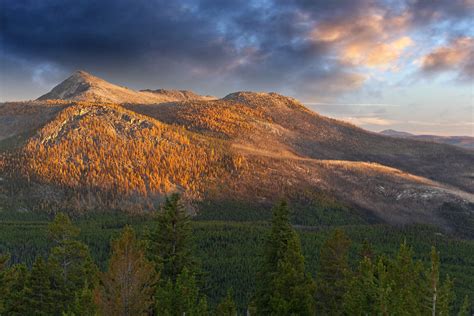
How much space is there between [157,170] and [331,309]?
476 feet

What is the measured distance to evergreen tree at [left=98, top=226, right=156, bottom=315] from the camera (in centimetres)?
2542

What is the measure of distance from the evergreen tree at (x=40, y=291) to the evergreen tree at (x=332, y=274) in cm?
2441

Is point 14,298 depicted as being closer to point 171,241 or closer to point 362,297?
point 171,241

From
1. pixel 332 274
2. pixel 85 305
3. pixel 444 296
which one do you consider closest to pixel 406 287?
pixel 444 296

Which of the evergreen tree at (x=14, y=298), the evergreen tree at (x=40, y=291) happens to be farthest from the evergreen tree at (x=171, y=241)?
the evergreen tree at (x=14, y=298)

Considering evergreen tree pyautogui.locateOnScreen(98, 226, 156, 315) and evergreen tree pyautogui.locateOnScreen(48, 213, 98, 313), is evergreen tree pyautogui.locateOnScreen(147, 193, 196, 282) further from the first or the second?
evergreen tree pyautogui.locateOnScreen(48, 213, 98, 313)

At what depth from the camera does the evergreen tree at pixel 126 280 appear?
83.4ft

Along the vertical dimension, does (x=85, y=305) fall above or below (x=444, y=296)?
below

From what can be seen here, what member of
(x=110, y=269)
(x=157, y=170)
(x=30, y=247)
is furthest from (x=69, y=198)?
(x=110, y=269)

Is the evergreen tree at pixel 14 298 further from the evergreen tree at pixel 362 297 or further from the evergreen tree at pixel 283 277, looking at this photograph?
the evergreen tree at pixel 362 297

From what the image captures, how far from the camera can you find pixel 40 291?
34469mm

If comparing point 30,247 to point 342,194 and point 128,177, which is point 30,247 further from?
point 342,194

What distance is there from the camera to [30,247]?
90312 mm

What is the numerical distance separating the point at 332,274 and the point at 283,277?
1121 centimetres
